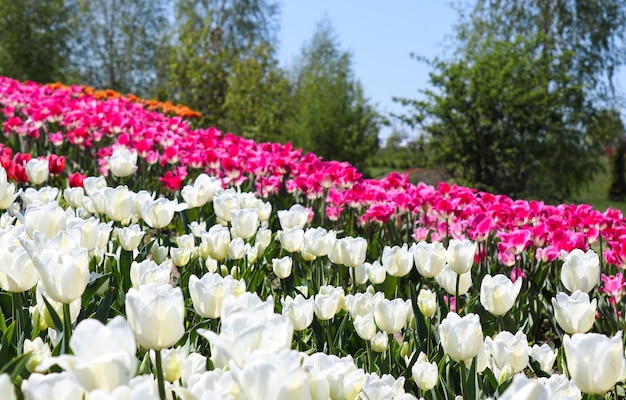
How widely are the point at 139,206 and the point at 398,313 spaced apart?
1195 millimetres

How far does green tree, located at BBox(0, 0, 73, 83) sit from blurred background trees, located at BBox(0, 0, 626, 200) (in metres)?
0.04

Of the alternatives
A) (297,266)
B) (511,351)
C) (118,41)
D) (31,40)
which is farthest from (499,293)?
(118,41)

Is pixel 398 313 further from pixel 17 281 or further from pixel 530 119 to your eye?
pixel 530 119

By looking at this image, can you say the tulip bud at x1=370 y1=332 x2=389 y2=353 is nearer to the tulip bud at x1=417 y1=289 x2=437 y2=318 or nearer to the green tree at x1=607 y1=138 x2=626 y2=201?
the tulip bud at x1=417 y1=289 x2=437 y2=318

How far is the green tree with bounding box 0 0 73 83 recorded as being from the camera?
2317cm

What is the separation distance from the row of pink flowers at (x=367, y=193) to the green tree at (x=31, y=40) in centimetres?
1860

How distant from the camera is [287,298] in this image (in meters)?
1.87

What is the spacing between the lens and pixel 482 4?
658 inches

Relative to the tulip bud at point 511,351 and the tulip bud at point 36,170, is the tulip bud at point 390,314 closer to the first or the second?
the tulip bud at point 511,351

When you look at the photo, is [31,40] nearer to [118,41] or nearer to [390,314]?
[118,41]

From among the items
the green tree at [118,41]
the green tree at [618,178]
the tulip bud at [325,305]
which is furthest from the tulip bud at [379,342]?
the green tree at [118,41]

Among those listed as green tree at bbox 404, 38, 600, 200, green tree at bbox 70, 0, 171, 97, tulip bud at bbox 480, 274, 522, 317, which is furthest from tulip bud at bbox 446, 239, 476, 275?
green tree at bbox 70, 0, 171, 97

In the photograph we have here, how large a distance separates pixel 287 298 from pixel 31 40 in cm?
2451

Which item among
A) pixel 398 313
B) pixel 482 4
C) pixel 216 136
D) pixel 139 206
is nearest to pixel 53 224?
pixel 139 206
